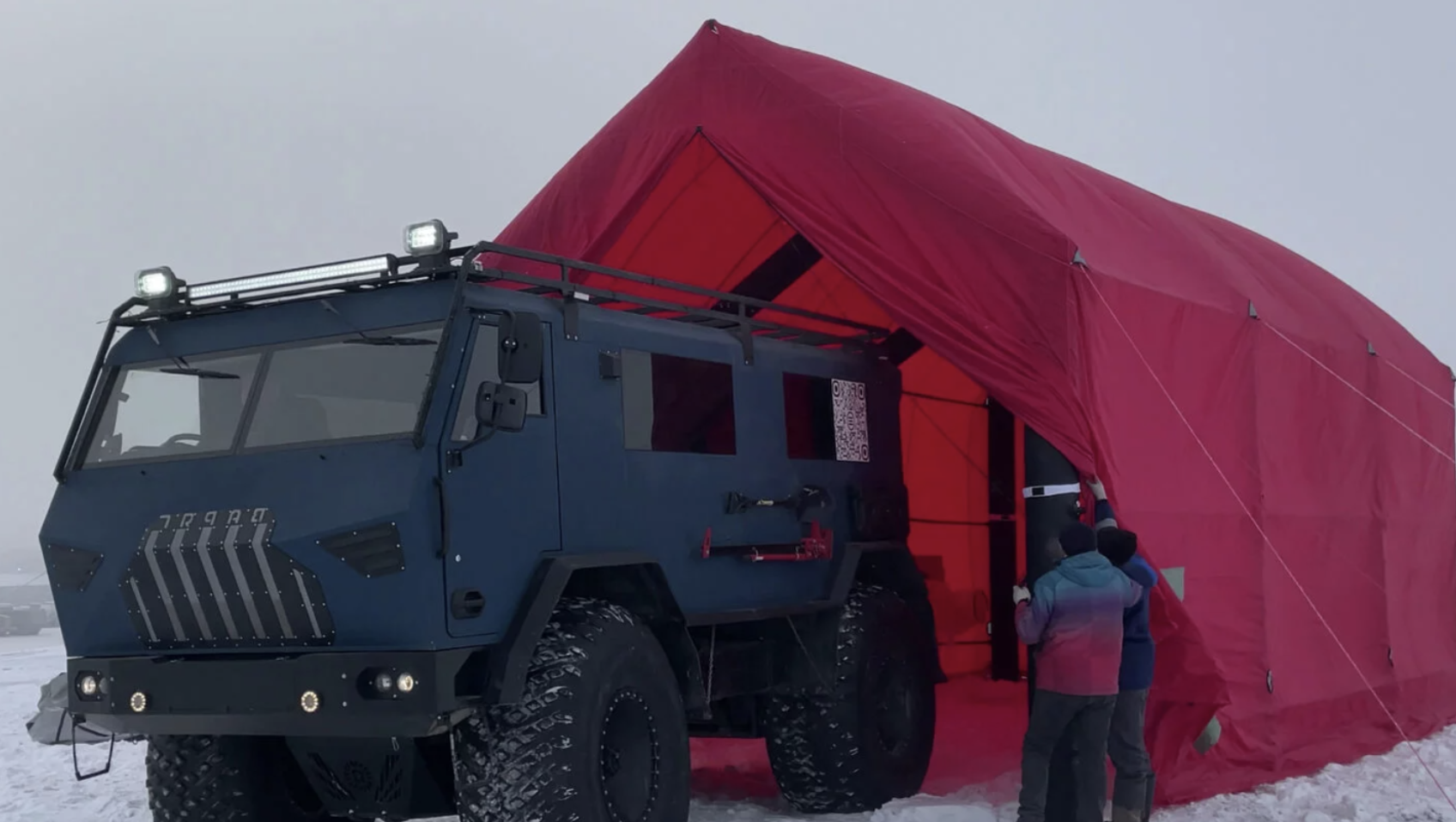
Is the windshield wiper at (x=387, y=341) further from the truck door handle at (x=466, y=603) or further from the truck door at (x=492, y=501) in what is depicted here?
the truck door handle at (x=466, y=603)

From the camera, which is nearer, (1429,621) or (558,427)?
(558,427)

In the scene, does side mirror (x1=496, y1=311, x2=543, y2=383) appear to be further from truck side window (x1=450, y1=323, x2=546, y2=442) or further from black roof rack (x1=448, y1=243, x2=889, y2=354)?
black roof rack (x1=448, y1=243, x2=889, y2=354)

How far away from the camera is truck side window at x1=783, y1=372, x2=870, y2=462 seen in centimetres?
924

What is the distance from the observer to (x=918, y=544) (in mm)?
13000

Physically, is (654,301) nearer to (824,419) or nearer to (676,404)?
(676,404)

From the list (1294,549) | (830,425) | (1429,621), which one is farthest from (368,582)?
(1429,621)

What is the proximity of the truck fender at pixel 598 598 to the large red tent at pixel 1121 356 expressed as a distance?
2.72m

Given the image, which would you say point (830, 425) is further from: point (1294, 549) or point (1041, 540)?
point (1294, 549)

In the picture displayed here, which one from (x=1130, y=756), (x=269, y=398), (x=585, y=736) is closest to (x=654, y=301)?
(x=269, y=398)

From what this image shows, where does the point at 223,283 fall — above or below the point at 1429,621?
above

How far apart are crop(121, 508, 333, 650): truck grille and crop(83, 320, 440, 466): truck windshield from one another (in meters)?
0.47

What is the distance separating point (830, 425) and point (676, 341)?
5.96 feet

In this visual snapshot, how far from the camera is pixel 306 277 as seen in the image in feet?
22.9

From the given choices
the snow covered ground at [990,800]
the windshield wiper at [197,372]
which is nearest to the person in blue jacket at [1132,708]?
the snow covered ground at [990,800]
